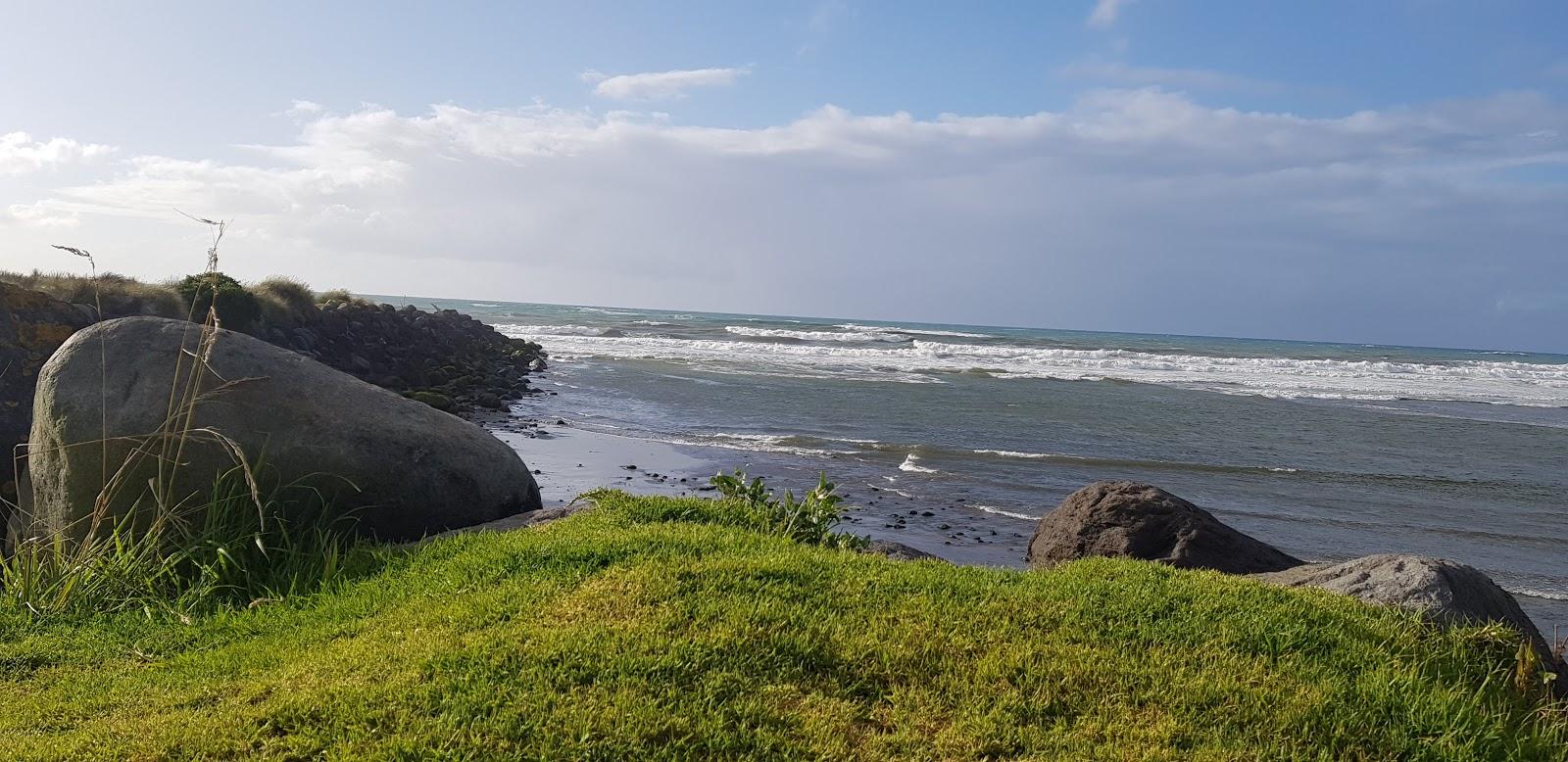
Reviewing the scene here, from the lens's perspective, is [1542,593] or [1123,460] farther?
[1123,460]

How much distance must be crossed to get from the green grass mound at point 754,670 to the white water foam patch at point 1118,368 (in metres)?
28.4

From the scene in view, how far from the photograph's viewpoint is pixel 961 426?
805 inches

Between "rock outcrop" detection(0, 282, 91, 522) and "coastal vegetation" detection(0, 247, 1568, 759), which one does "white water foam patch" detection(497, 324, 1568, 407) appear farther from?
"coastal vegetation" detection(0, 247, 1568, 759)

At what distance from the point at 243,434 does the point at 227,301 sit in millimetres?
12702

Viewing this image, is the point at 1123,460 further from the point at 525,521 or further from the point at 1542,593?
the point at 525,521

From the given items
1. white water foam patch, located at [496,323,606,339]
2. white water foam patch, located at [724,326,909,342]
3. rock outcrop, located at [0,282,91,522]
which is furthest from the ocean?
white water foam patch, located at [724,326,909,342]

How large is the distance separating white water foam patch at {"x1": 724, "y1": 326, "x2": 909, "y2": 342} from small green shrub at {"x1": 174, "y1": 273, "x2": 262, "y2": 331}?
4249cm

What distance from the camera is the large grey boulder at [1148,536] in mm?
7879

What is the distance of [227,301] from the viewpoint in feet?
58.9

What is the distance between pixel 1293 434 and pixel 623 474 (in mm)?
15507

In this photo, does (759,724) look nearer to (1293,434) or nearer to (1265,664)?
(1265,664)

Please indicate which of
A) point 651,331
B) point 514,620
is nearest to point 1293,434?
point 514,620

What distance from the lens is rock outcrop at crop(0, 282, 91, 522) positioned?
9.02 meters

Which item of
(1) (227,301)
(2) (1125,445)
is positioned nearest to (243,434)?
(1) (227,301)
